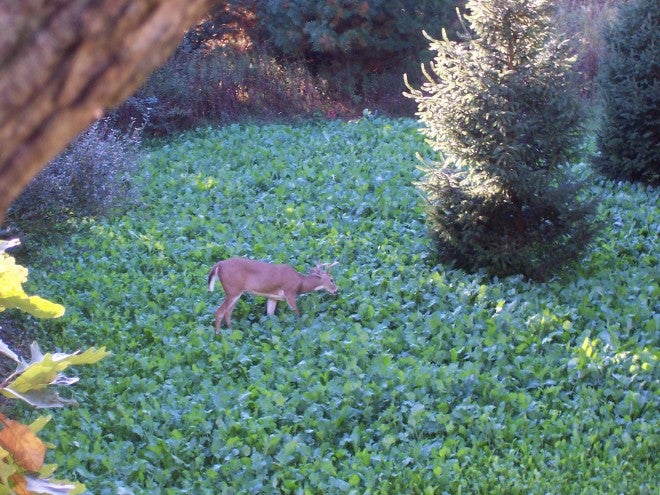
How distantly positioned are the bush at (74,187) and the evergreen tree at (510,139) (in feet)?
12.1

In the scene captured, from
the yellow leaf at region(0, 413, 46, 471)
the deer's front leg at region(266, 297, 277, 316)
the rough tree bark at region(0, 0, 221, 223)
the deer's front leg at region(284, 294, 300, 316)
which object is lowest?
the deer's front leg at region(266, 297, 277, 316)

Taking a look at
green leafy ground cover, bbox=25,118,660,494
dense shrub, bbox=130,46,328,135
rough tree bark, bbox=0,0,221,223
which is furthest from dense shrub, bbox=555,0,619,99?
rough tree bark, bbox=0,0,221,223

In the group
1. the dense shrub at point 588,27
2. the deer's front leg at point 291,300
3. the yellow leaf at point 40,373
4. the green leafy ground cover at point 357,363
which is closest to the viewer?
the yellow leaf at point 40,373

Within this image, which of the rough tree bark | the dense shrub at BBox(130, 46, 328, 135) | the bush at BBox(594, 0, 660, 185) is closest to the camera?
the rough tree bark

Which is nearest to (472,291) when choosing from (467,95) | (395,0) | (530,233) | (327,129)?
(530,233)

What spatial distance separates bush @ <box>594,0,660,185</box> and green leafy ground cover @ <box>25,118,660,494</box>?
472mm

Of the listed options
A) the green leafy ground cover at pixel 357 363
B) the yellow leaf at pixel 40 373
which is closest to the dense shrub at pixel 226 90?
the green leafy ground cover at pixel 357 363

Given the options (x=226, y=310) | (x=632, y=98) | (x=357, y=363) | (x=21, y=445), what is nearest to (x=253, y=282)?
(x=226, y=310)

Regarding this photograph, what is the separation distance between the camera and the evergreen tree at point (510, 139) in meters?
8.39

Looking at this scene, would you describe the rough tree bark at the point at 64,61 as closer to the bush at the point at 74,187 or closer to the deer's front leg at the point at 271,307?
the deer's front leg at the point at 271,307

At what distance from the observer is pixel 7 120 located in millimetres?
1134

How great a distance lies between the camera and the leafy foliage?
314 cm

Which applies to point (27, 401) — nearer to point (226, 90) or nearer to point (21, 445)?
point (21, 445)

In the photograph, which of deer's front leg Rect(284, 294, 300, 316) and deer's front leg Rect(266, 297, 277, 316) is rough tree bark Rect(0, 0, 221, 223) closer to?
deer's front leg Rect(284, 294, 300, 316)
